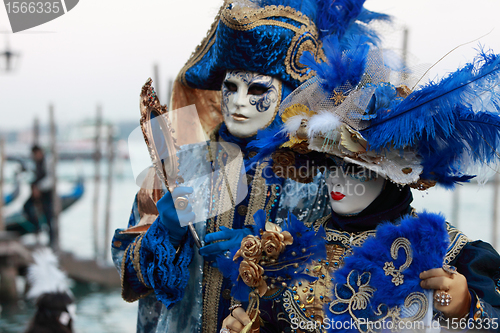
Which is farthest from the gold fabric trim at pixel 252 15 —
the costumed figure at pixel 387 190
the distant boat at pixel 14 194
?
the distant boat at pixel 14 194

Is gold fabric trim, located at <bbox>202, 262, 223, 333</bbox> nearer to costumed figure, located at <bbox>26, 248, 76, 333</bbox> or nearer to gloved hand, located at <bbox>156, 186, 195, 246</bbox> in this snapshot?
gloved hand, located at <bbox>156, 186, 195, 246</bbox>

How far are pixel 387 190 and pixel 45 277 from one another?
3.99m

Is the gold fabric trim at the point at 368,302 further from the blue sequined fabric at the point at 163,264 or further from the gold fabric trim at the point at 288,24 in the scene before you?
the gold fabric trim at the point at 288,24

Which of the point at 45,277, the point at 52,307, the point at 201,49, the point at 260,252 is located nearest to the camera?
the point at 260,252

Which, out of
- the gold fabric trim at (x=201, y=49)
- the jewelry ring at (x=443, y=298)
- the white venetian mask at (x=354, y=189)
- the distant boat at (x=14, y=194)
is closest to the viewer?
the jewelry ring at (x=443, y=298)

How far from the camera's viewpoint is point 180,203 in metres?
1.69

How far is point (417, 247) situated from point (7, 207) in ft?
43.3

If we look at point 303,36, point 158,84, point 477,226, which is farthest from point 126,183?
point 303,36

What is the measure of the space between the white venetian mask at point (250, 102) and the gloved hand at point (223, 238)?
0.44 meters

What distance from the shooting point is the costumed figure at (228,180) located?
71.3 inches

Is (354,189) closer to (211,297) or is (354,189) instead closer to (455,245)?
(455,245)

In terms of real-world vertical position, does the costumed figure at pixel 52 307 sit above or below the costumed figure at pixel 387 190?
below

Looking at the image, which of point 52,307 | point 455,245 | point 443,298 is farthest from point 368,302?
point 52,307

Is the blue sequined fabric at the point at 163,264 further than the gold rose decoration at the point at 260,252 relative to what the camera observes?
Yes
